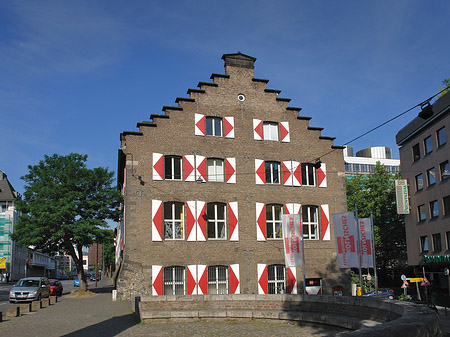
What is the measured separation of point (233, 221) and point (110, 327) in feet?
40.6

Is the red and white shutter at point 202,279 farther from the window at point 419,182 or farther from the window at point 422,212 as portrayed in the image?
the window at point 419,182

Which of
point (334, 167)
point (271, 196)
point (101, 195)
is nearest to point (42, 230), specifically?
point (101, 195)

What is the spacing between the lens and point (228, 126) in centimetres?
2864

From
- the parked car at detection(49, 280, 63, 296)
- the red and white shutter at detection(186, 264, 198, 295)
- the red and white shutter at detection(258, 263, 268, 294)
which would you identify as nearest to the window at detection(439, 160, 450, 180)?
the red and white shutter at detection(258, 263, 268, 294)

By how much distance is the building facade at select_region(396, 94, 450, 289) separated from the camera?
35.3 metres

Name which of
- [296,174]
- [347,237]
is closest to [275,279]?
[296,174]

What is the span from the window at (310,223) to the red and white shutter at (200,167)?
6611 millimetres

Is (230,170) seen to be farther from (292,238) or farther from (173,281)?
(292,238)

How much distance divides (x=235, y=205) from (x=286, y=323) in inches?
458

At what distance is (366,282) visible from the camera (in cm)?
4109

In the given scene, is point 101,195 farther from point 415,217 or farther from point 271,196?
point 415,217

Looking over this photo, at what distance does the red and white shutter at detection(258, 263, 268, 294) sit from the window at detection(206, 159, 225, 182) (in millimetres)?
5459

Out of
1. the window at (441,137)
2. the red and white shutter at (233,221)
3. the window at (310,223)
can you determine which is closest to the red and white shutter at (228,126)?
the red and white shutter at (233,221)

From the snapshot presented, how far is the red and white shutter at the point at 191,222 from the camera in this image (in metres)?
26.2
